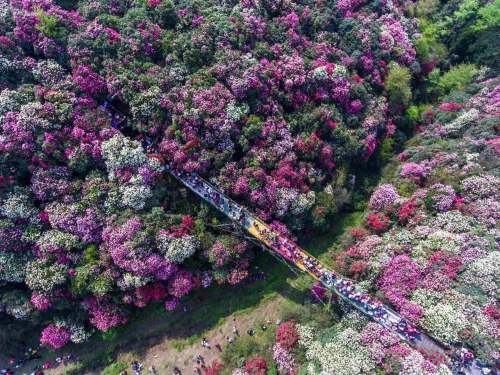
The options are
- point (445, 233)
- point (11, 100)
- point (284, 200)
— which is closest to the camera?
point (445, 233)

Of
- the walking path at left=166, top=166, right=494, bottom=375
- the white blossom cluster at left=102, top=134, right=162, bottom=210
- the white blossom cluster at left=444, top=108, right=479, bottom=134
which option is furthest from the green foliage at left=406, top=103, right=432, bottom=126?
the white blossom cluster at left=102, top=134, right=162, bottom=210

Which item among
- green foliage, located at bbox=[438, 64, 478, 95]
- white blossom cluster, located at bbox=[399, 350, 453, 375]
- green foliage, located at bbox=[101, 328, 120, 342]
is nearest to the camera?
white blossom cluster, located at bbox=[399, 350, 453, 375]

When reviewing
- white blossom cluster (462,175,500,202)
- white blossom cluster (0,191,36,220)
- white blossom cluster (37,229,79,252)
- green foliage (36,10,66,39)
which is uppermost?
green foliage (36,10,66,39)

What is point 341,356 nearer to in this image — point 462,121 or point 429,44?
point 462,121

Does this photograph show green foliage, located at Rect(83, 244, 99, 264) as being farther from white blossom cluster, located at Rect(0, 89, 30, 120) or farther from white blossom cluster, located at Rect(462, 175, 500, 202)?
white blossom cluster, located at Rect(462, 175, 500, 202)

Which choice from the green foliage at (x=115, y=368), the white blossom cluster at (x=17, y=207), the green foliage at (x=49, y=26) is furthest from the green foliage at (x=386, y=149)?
A: the white blossom cluster at (x=17, y=207)

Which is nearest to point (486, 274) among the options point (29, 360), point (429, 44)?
point (429, 44)

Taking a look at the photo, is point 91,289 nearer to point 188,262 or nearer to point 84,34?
point 188,262

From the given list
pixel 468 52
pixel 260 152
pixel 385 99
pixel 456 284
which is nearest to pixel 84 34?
pixel 260 152
